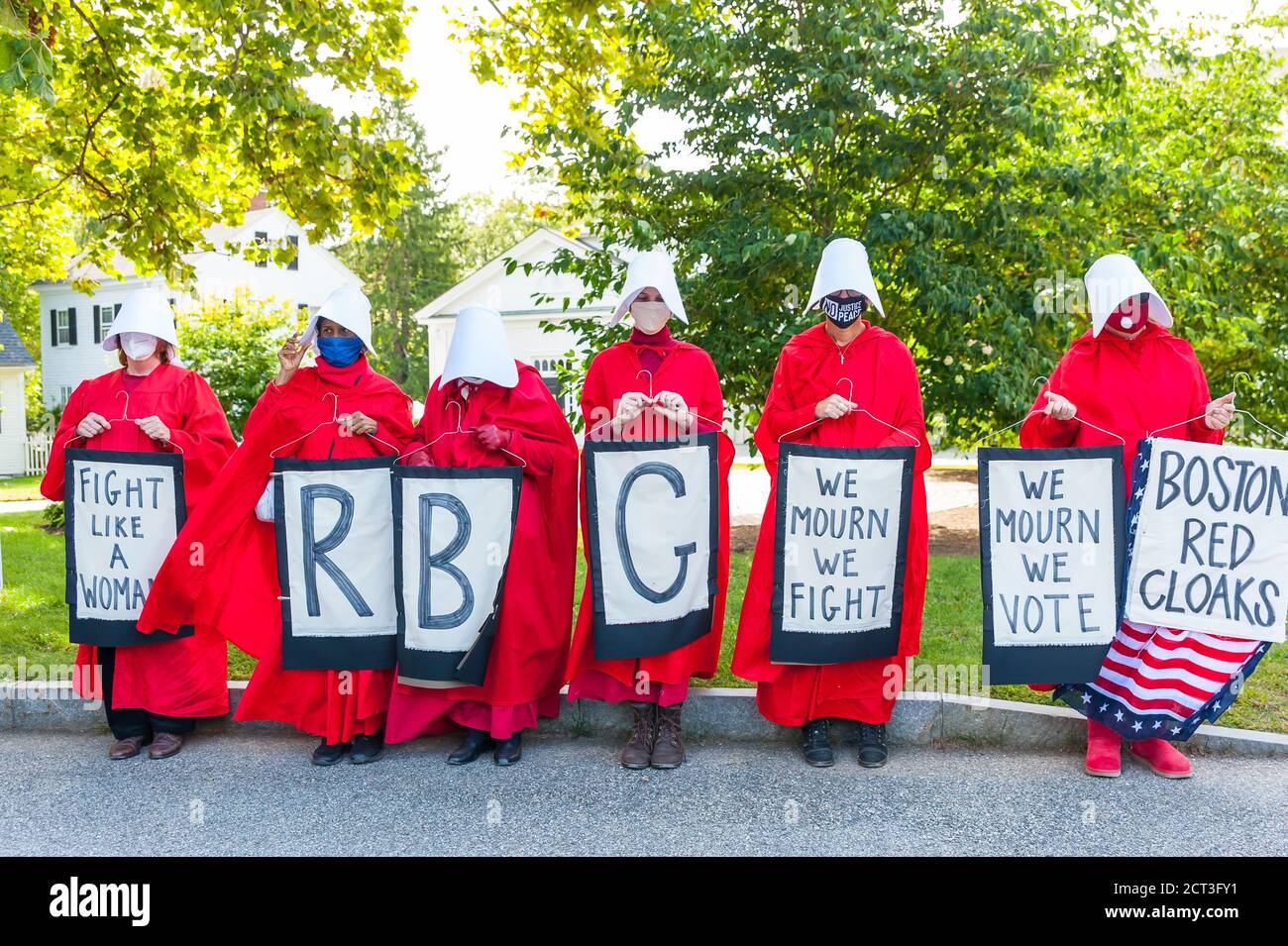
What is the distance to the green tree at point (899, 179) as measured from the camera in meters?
7.80

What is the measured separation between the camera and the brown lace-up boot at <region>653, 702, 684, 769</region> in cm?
514

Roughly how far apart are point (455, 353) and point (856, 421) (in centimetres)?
199

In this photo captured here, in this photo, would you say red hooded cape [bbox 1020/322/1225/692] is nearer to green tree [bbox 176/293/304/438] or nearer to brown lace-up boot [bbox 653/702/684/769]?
brown lace-up boot [bbox 653/702/684/769]

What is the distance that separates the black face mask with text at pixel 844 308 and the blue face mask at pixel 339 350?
2344 millimetres

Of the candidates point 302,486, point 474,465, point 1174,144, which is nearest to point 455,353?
point 474,465

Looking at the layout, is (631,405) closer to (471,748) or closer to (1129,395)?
(471,748)

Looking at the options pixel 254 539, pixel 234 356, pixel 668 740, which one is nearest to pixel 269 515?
pixel 254 539

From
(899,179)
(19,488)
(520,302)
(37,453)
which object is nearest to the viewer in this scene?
(899,179)

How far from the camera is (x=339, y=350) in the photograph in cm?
540

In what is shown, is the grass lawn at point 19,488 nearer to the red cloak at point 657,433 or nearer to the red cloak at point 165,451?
the red cloak at point 165,451

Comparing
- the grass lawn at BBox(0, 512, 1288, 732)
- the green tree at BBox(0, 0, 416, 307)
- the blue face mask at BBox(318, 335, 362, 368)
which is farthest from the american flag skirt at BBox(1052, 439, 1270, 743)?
the green tree at BBox(0, 0, 416, 307)

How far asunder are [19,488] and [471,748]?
76.3 feet

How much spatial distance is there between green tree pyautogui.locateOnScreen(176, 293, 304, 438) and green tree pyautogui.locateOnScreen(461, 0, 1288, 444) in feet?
21.2

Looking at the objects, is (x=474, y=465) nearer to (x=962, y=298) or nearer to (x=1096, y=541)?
(x=1096, y=541)
